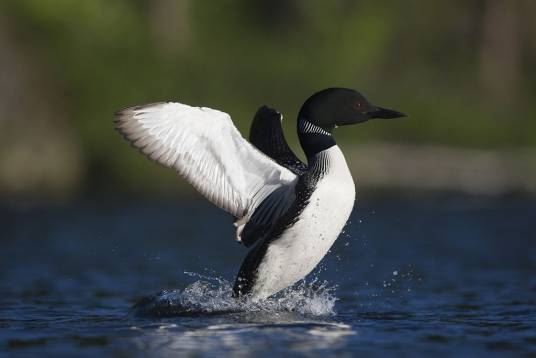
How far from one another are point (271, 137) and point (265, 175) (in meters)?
1.12

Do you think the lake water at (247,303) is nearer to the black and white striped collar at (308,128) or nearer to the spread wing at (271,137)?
the spread wing at (271,137)

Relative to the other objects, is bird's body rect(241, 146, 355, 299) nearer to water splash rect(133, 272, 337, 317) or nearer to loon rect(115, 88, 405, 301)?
loon rect(115, 88, 405, 301)

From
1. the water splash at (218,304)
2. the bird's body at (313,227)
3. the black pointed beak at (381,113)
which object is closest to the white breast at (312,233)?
the bird's body at (313,227)

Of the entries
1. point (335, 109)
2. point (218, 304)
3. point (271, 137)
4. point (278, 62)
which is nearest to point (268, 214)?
point (218, 304)

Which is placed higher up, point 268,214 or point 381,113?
point 381,113

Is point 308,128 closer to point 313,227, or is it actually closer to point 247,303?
point 313,227

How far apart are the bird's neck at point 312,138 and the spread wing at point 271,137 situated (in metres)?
0.37

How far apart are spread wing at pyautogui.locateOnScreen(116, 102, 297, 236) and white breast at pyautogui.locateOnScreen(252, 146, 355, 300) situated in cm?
30

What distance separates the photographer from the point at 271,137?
29.2 ft

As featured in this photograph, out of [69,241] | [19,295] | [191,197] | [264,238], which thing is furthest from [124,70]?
[264,238]

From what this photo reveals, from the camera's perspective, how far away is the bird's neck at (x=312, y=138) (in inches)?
313

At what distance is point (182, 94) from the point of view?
1101 inches

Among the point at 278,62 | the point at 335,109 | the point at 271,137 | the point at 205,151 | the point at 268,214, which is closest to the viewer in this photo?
the point at 205,151

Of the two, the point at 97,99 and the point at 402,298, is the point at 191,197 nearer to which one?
the point at 97,99
